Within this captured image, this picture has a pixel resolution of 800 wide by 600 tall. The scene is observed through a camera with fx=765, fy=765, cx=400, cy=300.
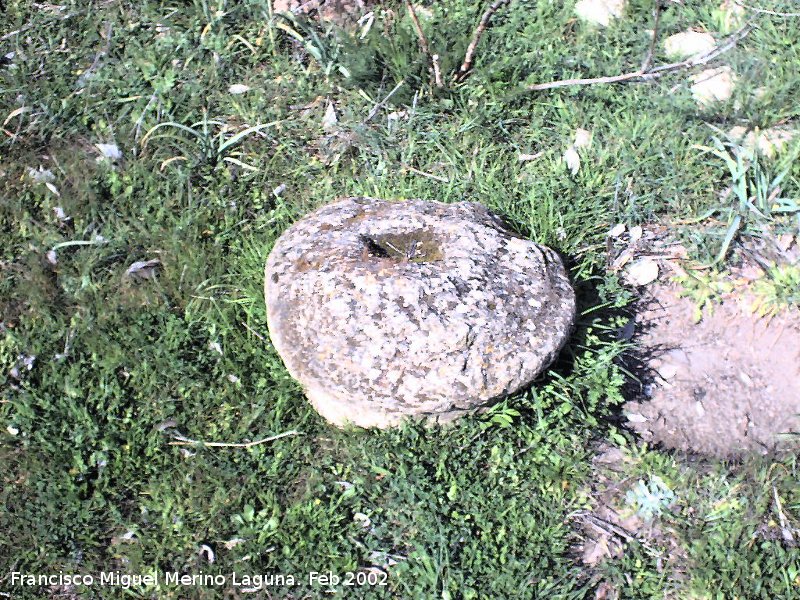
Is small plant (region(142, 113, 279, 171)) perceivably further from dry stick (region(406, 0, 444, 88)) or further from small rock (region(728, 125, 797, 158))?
small rock (region(728, 125, 797, 158))

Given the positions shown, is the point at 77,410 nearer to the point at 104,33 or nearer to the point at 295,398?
the point at 295,398

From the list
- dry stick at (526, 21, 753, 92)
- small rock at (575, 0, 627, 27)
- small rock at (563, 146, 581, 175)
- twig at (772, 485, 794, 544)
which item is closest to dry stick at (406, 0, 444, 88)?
dry stick at (526, 21, 753, 92)

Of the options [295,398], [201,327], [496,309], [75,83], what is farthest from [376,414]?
[75,83]

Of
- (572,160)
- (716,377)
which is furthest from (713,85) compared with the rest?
(716,377)

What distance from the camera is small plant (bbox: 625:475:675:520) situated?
2699mm

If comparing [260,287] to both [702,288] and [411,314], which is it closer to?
[411,314]

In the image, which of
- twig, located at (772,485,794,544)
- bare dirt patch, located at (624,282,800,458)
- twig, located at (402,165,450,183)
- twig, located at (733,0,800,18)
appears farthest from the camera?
twig, located at (733,0,800,18)

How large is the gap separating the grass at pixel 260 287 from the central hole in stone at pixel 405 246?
0.58m

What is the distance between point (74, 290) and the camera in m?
3.17

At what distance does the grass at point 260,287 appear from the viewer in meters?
2.61

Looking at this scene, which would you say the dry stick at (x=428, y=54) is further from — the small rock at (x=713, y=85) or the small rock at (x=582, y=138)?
the small rock at (x=713, y=85)

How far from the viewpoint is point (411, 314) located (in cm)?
254

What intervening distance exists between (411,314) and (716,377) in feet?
4.70

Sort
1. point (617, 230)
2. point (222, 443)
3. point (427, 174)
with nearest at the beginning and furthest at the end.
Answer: point (222, 443) < point (617, 230) < point (427, 174)
